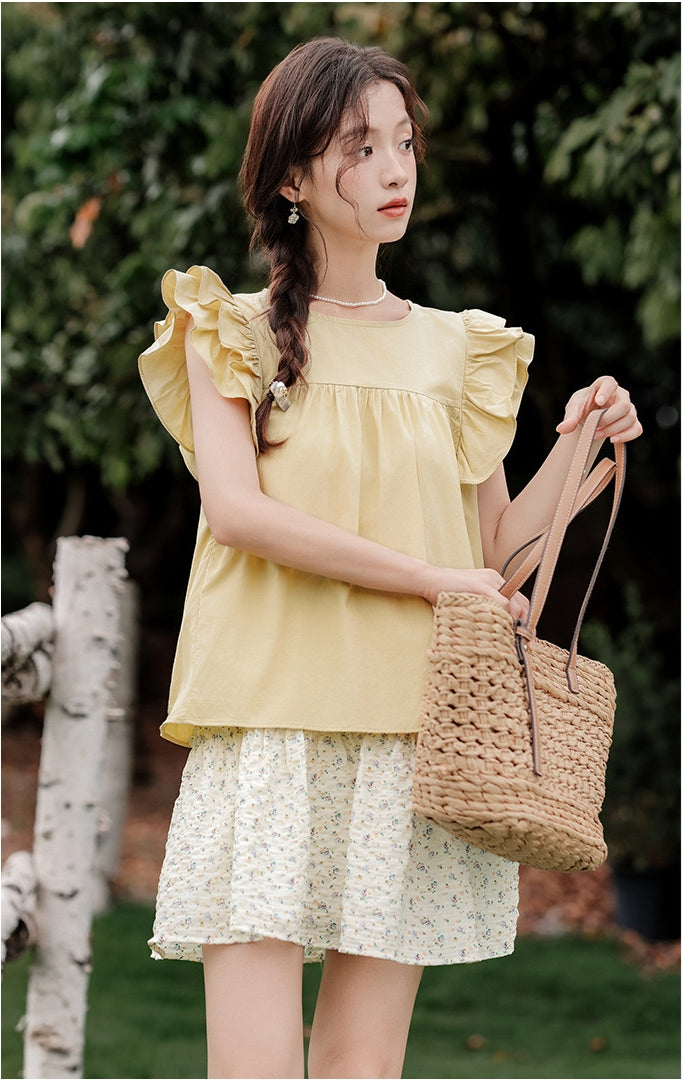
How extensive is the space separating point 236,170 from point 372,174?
2.67 m

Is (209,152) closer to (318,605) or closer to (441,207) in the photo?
(441,207)

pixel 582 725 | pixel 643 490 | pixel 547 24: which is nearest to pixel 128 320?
pixel 547 24

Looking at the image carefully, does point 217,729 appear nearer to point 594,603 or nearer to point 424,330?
point 424,330

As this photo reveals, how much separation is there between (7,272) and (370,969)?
11.7ft

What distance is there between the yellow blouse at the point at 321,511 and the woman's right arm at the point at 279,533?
0.14 feet

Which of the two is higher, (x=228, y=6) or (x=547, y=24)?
(x=547, y=24)

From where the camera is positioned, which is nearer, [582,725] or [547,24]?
[582,725]

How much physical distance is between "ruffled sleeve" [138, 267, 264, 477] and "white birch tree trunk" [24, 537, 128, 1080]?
42.8 inches

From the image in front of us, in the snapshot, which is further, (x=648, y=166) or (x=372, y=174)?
(x=648, y=166)

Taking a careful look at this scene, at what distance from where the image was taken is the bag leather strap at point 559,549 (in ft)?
5.20

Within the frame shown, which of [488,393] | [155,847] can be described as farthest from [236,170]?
[155,847]

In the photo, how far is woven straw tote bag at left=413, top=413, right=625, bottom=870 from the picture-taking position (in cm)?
150

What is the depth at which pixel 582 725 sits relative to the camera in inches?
65.9

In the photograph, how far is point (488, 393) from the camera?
72.8 inches
